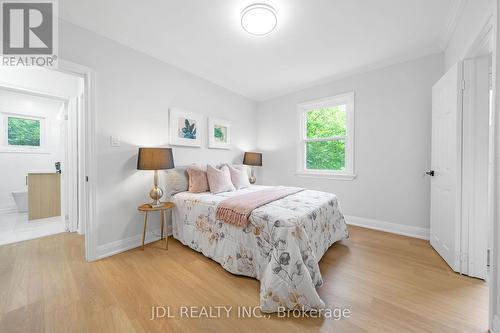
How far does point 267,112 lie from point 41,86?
3.65m

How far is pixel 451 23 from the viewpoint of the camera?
6.54 feet

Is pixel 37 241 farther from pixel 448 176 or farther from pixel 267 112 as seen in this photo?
pixel 448 176

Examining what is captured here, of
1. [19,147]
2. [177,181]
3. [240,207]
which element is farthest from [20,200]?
[240,207]

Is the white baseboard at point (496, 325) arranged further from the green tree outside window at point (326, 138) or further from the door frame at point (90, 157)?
the door frame at point (90, 157)

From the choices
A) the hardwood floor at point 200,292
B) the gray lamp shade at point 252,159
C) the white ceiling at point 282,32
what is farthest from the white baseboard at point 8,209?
the gray lamp shade at point 252,159

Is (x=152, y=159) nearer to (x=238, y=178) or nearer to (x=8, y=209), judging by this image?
(x=238, y=178)

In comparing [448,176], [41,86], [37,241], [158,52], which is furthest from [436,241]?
[41,86]

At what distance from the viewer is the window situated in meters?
4.01

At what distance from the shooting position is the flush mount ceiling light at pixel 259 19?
5.85 ft

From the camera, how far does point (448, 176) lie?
197 centimetres

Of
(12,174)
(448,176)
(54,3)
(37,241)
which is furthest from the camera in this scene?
(12,174)

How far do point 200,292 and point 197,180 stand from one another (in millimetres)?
1403

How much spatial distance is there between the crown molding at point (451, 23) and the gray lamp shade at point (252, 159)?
10.00ft

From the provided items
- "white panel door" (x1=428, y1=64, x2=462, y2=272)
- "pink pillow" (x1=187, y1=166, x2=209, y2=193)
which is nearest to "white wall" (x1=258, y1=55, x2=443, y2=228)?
"white panel door" (x1=428, y1=64, x2=462, y2=272)
